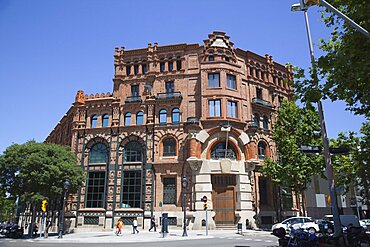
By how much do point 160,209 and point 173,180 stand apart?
3.34 meters

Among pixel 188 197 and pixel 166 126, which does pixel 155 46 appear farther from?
pixel 188 197

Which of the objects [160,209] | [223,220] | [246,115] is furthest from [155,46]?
[223,220]

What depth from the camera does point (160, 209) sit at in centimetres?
3170

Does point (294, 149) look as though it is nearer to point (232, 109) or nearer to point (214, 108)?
point (232, 109)

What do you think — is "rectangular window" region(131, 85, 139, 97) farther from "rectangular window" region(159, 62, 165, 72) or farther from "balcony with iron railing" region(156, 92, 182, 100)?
"rectangular window" region(159, 62, 165, 72)

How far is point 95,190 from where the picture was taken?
34125 mm

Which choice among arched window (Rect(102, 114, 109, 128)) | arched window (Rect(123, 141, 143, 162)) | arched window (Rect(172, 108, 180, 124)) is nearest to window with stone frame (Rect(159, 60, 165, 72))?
arched window (Rect(172, 108, 180, 124))

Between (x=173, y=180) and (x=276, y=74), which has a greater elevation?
(x=276, y=74)

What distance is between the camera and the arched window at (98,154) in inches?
1389

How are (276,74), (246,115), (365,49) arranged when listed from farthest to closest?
(276,74), (246,115), (365,49)

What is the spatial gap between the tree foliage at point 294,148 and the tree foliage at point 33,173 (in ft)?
66.9

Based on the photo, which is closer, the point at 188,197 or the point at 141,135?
the point at 188,197

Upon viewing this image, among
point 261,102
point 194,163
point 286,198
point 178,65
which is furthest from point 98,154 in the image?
point 286,198

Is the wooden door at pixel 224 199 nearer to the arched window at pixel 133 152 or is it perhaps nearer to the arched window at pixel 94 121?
the arched window at pixel 133 152
